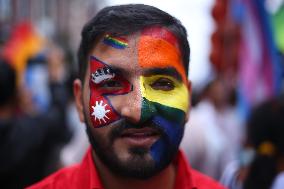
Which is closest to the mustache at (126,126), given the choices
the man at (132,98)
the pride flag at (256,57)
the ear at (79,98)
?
the man at (132,98)

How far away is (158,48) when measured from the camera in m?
2.34

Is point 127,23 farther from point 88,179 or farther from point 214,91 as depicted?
point 214,91

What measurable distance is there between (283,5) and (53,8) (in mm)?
35871

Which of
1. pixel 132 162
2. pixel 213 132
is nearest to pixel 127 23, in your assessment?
pixel 132 162

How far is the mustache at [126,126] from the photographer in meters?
2.24

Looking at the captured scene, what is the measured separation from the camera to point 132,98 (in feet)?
7.40

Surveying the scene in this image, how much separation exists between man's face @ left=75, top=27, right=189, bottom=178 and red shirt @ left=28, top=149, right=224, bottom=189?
110 mm

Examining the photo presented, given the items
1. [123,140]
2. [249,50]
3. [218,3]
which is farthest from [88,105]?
[218,3]

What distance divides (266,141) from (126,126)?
129 cm

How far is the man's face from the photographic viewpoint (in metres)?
2.24

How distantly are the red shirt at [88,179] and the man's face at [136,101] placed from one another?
110 mm

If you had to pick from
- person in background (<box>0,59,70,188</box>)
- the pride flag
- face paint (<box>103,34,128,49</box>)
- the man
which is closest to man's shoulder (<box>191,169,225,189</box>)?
the man

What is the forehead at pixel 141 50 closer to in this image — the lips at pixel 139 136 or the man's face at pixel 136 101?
the man's face at pixel 136 101

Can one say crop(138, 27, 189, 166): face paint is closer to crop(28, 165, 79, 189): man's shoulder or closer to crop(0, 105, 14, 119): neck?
crop(28, 165, 79, 189): man's shoulder
